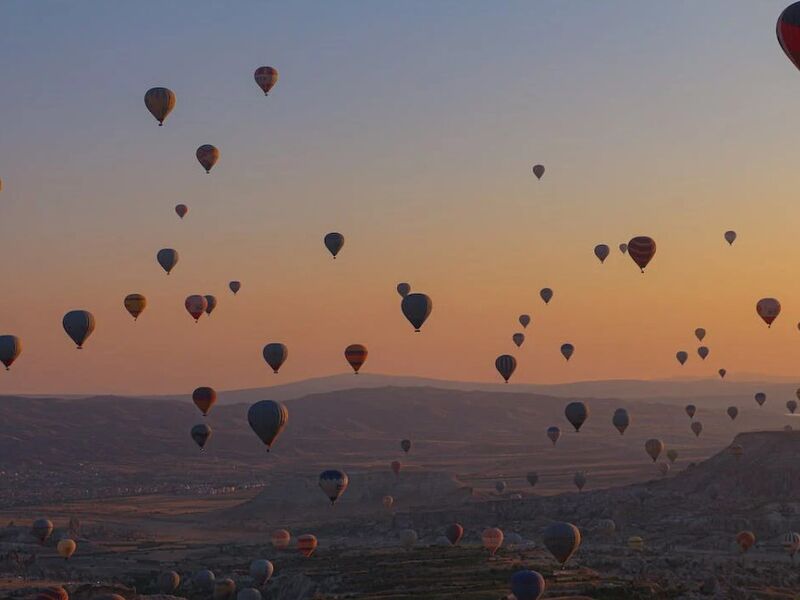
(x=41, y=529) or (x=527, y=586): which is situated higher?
(x=41, y=529)

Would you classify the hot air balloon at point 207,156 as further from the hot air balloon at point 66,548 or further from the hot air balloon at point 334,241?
the hot air balloon at point 66,548

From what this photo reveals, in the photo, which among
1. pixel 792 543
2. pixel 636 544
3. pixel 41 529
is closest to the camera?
pixel 792 543

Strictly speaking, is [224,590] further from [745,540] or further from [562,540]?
[745,540]

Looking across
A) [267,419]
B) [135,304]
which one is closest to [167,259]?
[135,304]

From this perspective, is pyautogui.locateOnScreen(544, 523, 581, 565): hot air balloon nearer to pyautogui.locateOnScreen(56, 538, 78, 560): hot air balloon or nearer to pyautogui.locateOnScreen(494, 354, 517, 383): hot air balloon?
pyautogui.locateOnScreen(494, 354, 517, 383): hot air balloon

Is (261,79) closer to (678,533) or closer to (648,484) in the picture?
(678,533)

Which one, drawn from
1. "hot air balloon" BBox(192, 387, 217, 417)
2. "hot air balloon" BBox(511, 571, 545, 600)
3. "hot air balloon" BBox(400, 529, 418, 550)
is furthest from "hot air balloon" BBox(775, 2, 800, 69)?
"hot air balloon" BBox(400, 529, 418, 550)

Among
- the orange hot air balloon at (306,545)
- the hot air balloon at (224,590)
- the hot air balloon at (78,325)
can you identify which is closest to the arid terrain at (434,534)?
the orange hot air balloon at (306,545)

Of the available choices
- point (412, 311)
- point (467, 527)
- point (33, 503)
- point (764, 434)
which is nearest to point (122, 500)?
point (33, 503)
